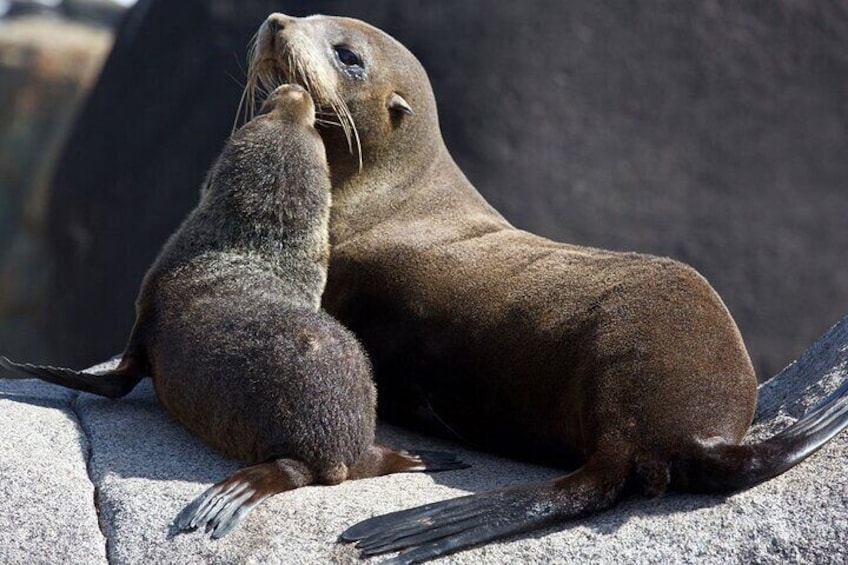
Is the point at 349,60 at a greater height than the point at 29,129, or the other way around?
the point at 349,60

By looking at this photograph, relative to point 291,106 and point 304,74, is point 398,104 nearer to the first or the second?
point 304,74

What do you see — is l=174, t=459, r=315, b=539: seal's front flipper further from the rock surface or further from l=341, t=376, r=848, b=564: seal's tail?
l=341, t=376, r=848, b=564: seal's tail

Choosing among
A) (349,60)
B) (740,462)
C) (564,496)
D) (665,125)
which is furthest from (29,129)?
(740,462)

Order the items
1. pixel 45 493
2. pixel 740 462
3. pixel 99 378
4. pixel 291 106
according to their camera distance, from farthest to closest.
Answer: pixel 291 106, pixel 99 378, pixel 740 462, pixel 45 493

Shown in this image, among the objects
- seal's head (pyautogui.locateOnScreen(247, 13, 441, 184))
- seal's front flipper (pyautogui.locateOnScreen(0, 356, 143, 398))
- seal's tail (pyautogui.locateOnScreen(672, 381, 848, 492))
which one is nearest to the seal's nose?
seal's head (pyautogui.locateOnScreen(247, 13, 441, 184))

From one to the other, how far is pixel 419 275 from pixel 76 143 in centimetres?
853

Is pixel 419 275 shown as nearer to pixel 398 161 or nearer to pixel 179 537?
pixel 398 161

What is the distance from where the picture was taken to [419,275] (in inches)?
252

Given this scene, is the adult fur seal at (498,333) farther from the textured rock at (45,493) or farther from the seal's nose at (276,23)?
the textured rock at (45,493)

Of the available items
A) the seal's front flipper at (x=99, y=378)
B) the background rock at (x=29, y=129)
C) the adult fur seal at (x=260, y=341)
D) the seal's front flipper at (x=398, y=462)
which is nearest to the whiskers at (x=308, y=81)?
the adult fur seal at (x=260, y=341)

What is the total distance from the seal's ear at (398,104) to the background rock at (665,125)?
4.02m

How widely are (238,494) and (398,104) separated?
2871mm

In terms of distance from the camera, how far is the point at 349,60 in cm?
699

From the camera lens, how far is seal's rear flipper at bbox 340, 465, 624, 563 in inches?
178
